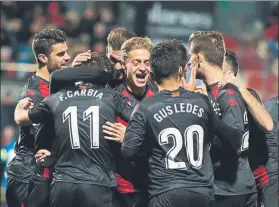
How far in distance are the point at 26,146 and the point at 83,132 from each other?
1.31 m

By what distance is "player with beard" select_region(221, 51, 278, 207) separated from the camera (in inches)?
295

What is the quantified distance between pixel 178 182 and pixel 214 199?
745 millimetres

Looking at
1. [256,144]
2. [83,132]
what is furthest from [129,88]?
[256,144]

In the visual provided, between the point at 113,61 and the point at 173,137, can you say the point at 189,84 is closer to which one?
the point at 173,137

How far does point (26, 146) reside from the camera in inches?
328

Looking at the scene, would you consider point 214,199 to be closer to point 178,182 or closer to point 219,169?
point 219,169

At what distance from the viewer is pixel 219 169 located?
7516 millimetres

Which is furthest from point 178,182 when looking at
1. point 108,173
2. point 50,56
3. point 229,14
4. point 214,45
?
point 229,14

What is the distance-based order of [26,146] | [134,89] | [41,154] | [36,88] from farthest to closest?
[26,146], [36,88], [134,89], [41,154]

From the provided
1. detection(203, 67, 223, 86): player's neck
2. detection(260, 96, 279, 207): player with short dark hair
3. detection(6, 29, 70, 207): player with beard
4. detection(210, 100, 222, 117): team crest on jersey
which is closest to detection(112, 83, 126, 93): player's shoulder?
detection(6, 29, 70, 207): player with beard

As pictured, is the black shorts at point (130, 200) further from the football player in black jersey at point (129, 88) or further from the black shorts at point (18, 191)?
the black shorts at point (18, 191)

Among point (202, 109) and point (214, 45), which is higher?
point (214, 45)

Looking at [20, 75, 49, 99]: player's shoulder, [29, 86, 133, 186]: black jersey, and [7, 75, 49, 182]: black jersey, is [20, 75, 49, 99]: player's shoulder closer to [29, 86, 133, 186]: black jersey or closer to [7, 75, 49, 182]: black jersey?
[7, 75, 49, 182]: black jersey

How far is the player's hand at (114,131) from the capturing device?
7.18 m
